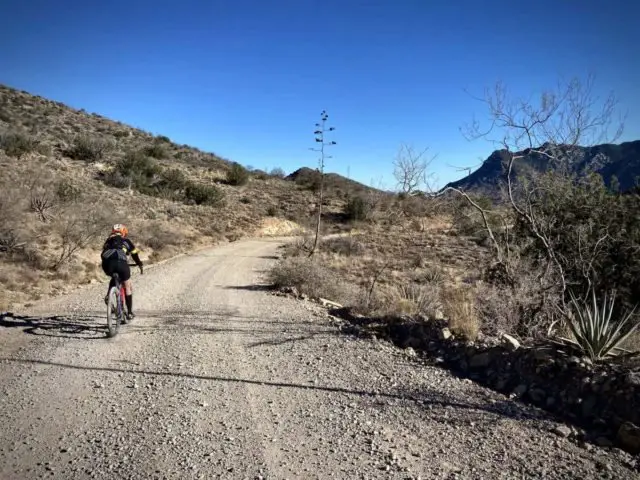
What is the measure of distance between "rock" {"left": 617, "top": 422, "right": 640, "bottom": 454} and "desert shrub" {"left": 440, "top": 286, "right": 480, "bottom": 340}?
2.58m

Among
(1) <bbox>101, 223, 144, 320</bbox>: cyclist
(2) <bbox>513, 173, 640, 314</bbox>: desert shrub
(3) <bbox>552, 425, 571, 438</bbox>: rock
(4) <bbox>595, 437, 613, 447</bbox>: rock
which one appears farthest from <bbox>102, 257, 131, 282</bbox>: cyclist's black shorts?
(2) <bbox>513, 173, 640, 314</bbox>: desert shrub

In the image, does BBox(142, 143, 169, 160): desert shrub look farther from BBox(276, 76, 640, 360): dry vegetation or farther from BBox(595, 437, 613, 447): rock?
BBox(595, 437, 613, 447): rock

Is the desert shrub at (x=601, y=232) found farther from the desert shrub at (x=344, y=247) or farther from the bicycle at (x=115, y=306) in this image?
the desert shrub at (x=344, y=247)

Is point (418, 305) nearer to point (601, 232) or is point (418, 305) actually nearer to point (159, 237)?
point (601, 232)

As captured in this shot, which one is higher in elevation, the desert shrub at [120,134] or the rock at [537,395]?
the desert shrub at [120,134]

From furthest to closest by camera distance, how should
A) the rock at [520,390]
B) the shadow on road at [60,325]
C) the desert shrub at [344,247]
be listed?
1. the desert shrub at [344,247]
2. the shadow on road at [60,325]
3. the rock at [520,390]

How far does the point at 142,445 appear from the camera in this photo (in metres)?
3.78

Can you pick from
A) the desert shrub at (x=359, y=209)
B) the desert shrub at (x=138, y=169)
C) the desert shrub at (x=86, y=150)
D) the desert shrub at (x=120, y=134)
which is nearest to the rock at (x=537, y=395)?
the desert shrub at (x=138, y=169)

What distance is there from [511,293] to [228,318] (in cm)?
532

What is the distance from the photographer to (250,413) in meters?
4.44

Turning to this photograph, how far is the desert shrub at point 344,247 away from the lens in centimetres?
2508

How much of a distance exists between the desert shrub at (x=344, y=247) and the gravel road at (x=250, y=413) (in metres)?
17.5

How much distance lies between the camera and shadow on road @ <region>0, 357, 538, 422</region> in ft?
15.0

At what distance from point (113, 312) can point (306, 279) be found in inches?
215
